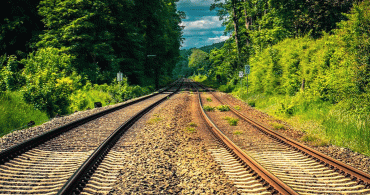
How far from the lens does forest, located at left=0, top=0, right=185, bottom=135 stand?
39.1 ft

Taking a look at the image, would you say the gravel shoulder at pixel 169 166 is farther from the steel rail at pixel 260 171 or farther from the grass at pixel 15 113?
the grass at pixel 15 113

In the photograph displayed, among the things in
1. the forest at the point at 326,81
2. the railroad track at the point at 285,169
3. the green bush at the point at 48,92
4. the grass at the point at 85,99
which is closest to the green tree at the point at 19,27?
the grass at the point at 85,99

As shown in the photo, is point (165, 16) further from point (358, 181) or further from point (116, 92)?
point (358, 181)

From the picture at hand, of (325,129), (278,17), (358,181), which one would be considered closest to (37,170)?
(358,181)

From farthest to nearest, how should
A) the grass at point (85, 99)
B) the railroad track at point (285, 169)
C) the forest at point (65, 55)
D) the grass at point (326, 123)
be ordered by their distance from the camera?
the grass at point (85, 99) < the forest at point (65, 55) < the grass at point (326, 123) < the railroad track at point (285, 169)

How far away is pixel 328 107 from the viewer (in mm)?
10508

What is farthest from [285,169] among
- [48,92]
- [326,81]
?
[48,92]

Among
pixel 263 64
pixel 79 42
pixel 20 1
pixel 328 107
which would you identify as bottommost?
pixel 328 107

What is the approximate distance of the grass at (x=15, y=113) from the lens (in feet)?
30.1

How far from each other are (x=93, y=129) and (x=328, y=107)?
408 inches

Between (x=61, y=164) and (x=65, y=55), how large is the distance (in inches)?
594

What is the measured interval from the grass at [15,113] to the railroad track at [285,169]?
27.4ft

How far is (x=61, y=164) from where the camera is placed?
5.30 meters

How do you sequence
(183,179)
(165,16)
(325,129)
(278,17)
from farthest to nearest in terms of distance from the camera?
1. (165,16)
2. (278,17)
3. (325,129)
4. (183,179)
